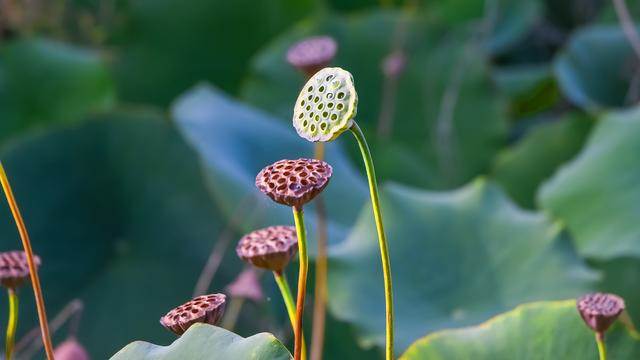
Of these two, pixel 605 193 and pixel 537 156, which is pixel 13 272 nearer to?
pixel 605 193

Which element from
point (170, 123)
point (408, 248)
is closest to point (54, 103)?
point (170, 123)

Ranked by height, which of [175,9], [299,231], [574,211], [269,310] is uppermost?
[299,231]

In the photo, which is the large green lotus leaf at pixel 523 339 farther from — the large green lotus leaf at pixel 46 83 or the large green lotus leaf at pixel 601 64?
the large green lotus leaf at pixel 46 83

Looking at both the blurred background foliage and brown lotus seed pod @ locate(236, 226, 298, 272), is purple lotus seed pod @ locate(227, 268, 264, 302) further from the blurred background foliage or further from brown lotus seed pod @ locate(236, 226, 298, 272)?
brown lotus seed pod @ locate(236, 226, 298, 272)

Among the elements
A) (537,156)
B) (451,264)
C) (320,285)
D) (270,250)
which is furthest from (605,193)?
(270,250)

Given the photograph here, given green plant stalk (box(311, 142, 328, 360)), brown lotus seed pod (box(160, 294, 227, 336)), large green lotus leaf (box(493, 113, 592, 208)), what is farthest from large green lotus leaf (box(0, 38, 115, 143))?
brown lotus seed pod (box(160, 294, 227, 336))

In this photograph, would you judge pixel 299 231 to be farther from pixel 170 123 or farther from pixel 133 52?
pixel 133 52
